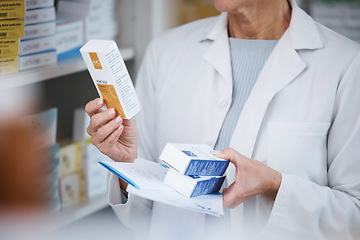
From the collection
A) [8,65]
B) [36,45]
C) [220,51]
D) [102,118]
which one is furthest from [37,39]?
[220,51]

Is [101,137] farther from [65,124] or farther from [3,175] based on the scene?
[65,124]

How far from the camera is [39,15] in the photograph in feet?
4.49

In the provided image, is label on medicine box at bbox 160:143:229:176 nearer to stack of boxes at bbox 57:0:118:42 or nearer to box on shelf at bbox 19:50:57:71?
box on shelf at bbox 19:50:57:71

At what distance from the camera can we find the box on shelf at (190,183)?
1043mm

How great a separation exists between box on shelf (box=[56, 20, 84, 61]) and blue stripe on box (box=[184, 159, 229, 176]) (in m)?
0.67

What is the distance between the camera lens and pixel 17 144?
4.51 ft

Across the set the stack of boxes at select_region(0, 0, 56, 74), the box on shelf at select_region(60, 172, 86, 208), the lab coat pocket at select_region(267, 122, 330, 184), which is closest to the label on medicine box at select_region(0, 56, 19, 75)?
the stack of boxes at select_region(0, 0, 56, 74)

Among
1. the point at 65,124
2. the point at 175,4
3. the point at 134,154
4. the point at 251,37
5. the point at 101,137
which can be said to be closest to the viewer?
the point at 101,137

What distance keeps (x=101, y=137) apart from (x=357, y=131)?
599 mm

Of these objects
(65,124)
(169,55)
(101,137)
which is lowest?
(65,124)

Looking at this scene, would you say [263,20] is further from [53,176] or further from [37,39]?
[53,176]

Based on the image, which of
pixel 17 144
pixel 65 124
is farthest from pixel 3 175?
pixel 65 124

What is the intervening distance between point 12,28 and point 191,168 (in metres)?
0.60

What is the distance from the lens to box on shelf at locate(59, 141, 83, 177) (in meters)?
1.59
